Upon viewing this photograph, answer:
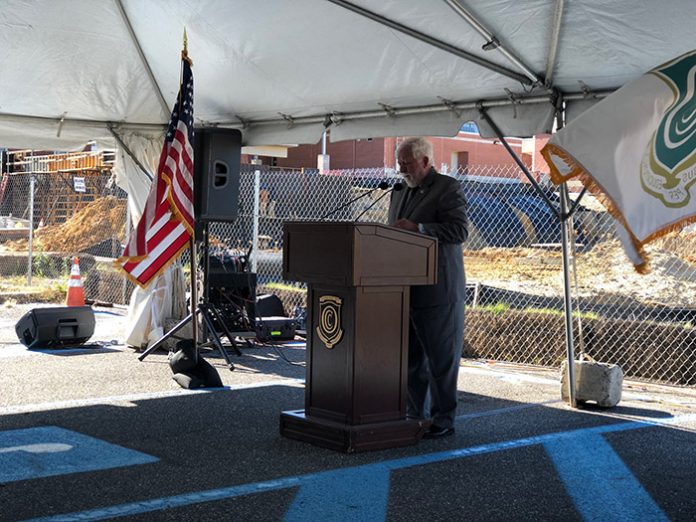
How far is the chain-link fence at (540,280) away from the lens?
8461 millimetres

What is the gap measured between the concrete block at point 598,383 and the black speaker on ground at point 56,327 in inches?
210

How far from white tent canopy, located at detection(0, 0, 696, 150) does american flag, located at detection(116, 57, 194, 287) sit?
74cm

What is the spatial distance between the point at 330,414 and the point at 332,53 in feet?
10.1

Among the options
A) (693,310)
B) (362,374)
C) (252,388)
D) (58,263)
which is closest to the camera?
(362,374)

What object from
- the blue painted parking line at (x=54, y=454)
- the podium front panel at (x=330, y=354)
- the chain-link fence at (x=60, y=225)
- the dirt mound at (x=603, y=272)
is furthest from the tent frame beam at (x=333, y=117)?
the dirt mound at (x=603, y=272)

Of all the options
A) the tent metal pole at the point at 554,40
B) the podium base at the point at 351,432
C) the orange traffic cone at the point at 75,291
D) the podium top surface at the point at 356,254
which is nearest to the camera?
the podium top surface at the point at 356,254

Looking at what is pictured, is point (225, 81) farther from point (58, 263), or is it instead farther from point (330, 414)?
point (58, 263)

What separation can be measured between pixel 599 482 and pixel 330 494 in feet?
4.94

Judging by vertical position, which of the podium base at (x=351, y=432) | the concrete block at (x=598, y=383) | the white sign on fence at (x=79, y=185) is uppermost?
the white sign on fence at (x=79, y=185)

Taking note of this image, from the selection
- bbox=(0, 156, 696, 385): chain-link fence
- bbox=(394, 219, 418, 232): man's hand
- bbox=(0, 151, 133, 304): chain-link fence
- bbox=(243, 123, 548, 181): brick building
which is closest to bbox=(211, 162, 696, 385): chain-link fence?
Result: bbox=(0, 156, 696, 385): chain-link fence

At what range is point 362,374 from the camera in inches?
200

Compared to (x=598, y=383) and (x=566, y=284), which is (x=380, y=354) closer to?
(x=566, y=284)

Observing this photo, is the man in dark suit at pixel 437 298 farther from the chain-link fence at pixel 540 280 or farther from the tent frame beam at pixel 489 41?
the tent frame beam at pixel 489 41

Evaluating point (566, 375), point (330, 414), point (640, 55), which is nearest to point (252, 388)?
point (330, 414)
